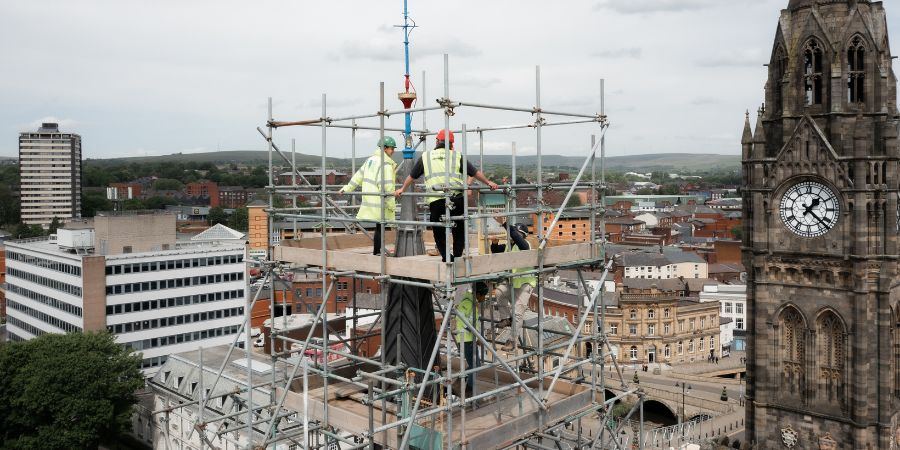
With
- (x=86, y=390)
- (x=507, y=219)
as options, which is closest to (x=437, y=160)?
(x=507, y=219)

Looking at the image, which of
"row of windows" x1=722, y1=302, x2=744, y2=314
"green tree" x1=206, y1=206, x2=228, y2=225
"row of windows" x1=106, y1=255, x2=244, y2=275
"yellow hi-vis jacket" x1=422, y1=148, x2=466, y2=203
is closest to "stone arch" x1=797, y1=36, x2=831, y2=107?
"yellow hi-vis jacket" x1=422, y1=148, x2=466, y2=203

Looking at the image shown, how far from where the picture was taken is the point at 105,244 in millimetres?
73125

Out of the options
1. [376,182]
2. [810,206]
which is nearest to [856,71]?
[810,206]

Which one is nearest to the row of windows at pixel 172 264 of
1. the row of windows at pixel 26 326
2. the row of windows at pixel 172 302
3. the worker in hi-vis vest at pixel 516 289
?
the row of windows at pixel 172 302

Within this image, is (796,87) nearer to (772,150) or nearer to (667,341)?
(772,150)

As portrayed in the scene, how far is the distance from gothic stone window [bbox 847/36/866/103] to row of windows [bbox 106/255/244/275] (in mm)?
47897

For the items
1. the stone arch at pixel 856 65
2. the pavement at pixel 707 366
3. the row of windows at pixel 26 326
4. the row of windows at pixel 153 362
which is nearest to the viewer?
the stone arch at pixel 856 65

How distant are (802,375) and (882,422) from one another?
4371 millimetres

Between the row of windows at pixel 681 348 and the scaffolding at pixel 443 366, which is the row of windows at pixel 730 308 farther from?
the scaffolding at pixel 443 366

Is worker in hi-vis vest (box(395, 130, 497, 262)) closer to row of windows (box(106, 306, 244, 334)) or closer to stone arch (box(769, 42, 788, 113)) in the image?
stone arch (box(769, 42, 788, 113))

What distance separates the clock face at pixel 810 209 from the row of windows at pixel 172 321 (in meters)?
47.3

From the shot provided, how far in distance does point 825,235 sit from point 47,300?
6208cm

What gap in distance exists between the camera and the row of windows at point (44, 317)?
225 ft

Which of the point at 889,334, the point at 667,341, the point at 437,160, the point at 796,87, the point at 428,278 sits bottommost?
the point at 667,341
